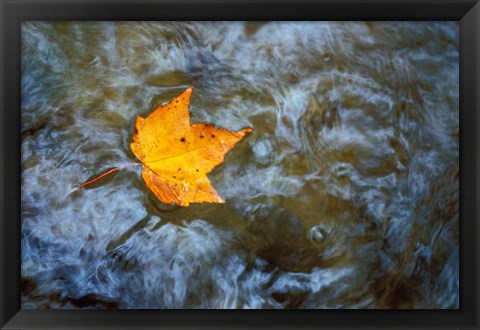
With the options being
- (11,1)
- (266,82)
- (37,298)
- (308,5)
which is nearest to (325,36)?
(308,5)

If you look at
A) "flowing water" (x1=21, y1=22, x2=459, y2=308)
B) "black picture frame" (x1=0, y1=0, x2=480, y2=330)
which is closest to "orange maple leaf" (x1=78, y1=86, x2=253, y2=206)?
"flowing water" (x1=21, y1=22, x2=459, y2=308)

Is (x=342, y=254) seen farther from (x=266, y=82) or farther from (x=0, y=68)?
(x=0, y=68)

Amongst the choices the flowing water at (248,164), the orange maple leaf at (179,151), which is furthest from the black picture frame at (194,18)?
the orange maple leaf at (179,151)

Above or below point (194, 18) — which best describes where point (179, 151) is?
below

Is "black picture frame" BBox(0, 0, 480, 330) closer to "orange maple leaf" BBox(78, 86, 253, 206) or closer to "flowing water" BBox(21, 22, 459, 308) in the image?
"flowing water" BBox(21, 22, 459, 308)

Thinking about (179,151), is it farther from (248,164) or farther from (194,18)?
(194,18)

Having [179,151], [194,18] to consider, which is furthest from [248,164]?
[194,18]
